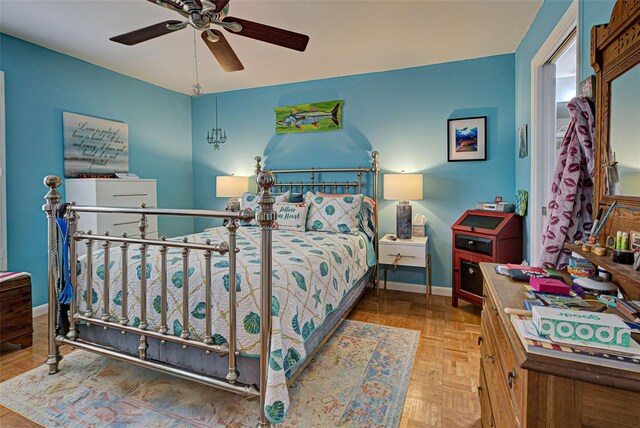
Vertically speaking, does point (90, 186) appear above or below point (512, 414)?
above

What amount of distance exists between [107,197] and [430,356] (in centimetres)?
329

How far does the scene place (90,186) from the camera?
10.6ft

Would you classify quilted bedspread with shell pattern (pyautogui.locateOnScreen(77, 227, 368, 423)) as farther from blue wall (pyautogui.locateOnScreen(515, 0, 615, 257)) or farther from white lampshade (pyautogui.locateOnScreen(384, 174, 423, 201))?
blue wall (pyautogui.locateOnScreen(515, 0, 615, 257))

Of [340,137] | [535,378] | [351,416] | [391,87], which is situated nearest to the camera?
[535,378]

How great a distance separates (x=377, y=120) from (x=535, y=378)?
11.3 feet

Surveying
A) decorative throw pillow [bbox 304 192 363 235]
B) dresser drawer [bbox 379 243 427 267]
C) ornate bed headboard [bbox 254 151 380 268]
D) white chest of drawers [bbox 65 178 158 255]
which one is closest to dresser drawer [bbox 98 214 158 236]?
white chest of drawers [bbox 65 178 158 255]

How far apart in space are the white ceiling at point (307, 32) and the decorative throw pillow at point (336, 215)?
149cm

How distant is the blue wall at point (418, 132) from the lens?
342cm

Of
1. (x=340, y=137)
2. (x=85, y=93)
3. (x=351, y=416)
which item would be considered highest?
(x=85, y=93)

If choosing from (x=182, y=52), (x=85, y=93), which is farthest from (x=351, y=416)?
(x=85, y=93)

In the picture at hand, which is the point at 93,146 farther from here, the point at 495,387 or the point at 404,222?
the point at 495,387

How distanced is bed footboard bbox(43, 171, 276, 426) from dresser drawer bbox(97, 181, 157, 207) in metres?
1.35

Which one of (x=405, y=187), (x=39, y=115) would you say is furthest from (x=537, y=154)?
(x=39, y=115)

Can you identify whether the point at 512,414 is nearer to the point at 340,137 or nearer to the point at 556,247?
the point at 556,247
